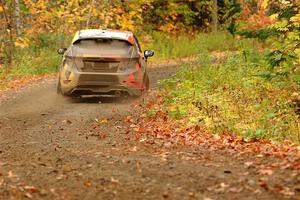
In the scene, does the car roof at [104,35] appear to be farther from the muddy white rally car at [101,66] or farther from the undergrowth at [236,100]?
the undergrowth at [236,100]

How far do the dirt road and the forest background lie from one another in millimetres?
1783

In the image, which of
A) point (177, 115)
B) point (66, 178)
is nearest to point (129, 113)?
point (177, 115)

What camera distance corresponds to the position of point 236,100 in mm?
12688

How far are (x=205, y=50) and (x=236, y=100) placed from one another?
532 cm

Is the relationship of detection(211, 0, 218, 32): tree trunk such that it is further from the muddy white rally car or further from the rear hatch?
the rear hatch

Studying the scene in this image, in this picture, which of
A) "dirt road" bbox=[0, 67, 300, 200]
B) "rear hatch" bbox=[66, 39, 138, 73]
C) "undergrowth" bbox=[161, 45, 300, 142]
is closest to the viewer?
"dirt road" bbox=[0, 67, 300, 200]

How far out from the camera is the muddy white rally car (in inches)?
570

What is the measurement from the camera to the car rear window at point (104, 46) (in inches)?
571

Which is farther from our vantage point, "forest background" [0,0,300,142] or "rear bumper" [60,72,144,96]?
"rear bumper" [60,72,144,96]

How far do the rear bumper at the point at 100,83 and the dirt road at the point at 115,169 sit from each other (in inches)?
95.6

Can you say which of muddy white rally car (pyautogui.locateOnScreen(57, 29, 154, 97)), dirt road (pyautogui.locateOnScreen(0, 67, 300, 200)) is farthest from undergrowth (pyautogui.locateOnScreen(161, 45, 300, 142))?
dirt road (pyautogui.locateOnScreen(0, 67, 300, 200))

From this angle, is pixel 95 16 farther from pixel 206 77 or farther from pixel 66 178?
pixel 66 178

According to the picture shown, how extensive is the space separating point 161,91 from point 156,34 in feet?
50.7

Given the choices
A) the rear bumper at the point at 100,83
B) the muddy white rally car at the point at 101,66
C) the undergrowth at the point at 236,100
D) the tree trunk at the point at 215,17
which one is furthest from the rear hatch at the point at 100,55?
the tree trunk at the point at 215,17
